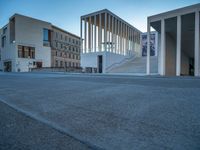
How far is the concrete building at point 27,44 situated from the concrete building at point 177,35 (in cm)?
3362

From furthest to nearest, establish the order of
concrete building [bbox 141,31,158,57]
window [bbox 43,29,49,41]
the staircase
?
window [bbox 43,29,49,41] → concrete building [bbox 141,31,158,57] → the staircase

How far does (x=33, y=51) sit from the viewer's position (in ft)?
136

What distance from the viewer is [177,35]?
13.4 m

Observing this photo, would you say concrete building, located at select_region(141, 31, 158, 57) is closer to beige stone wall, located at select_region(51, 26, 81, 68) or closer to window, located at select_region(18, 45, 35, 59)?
beige stone wall, located at select_region(51, 26, 81, 68)

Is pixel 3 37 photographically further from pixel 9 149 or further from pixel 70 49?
pixel 9 149

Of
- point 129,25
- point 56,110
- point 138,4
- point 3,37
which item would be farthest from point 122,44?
point 3,37

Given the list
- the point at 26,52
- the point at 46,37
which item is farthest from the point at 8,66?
the point at 46,37

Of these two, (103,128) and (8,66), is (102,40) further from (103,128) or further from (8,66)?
(8,66)

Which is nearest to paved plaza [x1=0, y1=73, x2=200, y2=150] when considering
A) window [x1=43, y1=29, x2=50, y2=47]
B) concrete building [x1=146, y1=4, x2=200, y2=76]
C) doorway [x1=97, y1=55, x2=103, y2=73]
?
concrete building [x1=146, y1=4, x2=200, y2=76]

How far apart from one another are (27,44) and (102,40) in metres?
24.2

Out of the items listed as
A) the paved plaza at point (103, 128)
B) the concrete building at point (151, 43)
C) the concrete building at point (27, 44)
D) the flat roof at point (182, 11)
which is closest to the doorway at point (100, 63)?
the flat roof at point (182, 11)

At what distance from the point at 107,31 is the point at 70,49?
32895 mm

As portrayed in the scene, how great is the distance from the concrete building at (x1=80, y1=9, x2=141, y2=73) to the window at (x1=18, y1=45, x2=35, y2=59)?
20.4 metres

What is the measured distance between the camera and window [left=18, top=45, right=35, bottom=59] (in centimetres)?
3884
